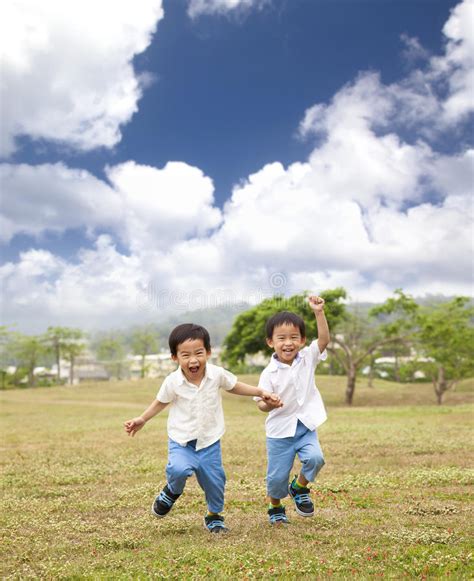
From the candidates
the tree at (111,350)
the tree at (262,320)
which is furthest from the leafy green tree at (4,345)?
the tree at (262,320)

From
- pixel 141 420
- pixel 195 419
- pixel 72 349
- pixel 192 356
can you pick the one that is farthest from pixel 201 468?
pixel 72 349

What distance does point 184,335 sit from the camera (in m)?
6.69

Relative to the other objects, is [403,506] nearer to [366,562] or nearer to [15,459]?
[366,562]

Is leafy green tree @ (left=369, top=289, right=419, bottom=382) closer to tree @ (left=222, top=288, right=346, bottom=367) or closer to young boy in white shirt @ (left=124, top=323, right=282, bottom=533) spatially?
tree @ (left=222, top=288, right=346, bottom=367)

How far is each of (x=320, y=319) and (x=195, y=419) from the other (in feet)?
6.05

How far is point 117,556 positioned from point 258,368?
3102 inches

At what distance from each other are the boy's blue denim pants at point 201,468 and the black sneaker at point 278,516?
68 cm

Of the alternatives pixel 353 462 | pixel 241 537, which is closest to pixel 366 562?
pixel 241 537

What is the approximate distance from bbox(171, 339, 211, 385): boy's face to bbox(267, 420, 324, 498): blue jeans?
4.20 feet

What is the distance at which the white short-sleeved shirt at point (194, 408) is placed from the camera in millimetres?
6699

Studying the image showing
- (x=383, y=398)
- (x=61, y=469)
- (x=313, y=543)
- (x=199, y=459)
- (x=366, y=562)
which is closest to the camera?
(x=366, y=562)

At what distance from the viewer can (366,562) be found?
17.9 ft

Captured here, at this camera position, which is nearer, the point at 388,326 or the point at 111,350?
the point at 388,326

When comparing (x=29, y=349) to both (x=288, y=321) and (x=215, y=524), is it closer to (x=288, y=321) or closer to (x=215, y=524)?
(x=215, y=524)
